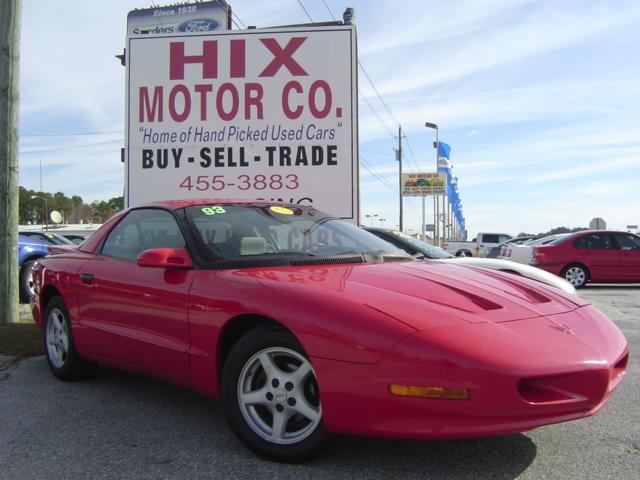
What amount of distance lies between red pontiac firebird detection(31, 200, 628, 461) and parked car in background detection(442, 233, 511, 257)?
2659 cm

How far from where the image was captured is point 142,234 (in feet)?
13.6

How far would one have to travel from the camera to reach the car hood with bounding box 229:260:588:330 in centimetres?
270

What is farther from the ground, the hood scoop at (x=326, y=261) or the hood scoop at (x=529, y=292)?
the hood scoop at (x=326, y=261)

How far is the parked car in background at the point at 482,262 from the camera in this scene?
5768 mm

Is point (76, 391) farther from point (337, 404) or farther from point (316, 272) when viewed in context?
point (337, 404)

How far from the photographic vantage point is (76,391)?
4320 millimetres

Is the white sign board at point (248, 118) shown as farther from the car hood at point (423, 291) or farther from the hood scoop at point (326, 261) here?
the car hood at point (423, 291)

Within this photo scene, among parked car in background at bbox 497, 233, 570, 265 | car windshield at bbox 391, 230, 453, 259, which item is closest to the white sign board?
car windshield at bbox 391, 230, 453, 259

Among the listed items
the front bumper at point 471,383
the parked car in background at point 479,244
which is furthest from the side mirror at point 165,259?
the parked car in background at point 479,244

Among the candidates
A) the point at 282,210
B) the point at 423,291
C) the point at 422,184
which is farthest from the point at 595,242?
the point at 422,184

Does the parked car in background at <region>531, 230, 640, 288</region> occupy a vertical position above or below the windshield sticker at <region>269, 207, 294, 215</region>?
below

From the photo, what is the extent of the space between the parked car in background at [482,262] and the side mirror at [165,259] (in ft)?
8.29

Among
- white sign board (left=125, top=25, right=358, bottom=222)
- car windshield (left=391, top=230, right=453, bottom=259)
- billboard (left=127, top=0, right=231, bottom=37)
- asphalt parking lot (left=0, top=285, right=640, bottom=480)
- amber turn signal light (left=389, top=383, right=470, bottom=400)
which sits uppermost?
billboard (left=127, top=0, right=231, bottom=37)

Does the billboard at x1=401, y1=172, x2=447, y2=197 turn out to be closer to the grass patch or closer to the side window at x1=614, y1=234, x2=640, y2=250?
the side window at x1=614, y1=234, x2=640, y2=250
